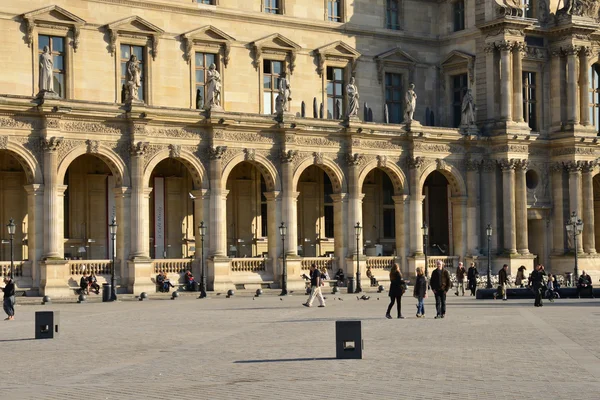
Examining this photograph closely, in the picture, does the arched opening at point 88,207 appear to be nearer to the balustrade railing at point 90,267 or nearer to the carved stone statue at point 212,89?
the balustrade railing at point 90,267

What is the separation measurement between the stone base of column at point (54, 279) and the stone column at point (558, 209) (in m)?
30.6

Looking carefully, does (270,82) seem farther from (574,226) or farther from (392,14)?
(574,226)

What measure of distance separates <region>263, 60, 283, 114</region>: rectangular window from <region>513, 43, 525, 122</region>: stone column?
13.3m

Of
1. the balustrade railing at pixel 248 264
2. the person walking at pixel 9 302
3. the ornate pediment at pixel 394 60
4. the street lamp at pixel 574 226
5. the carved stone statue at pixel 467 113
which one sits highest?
the ornate pediment at pixel 394 60

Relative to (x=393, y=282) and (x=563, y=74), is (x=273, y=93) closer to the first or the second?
(x=563, y=74)

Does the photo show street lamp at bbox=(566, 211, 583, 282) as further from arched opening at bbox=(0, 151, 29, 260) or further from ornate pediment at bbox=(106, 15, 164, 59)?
arched opening at bbox=(0, 151, 29, 260)

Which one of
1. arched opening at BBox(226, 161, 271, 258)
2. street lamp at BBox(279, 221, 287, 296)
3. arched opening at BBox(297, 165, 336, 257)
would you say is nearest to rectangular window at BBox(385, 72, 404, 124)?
arched opening at BBox(297, 165, 336, 257)

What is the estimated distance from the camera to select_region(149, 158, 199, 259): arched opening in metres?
61.1

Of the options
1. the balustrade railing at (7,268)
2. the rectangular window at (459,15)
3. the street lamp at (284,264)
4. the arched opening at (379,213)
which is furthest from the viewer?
the rectangular window at (459,15)

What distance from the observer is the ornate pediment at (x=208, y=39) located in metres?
62.2

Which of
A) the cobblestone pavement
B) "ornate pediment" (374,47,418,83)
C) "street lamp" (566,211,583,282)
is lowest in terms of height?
the cobblestone pavement

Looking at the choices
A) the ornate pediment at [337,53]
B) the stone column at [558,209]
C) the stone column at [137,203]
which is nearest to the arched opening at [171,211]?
the stone column at [137,203]

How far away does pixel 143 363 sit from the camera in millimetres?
24297

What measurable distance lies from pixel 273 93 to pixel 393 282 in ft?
99.2
